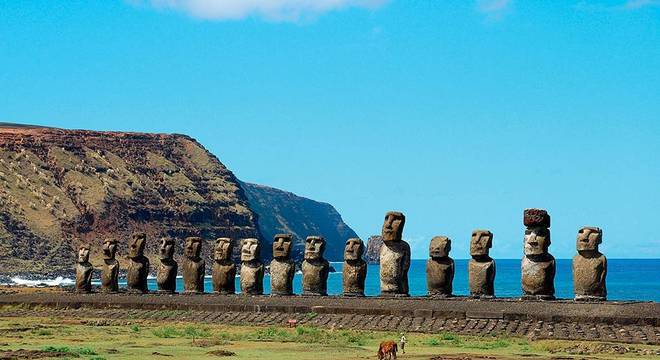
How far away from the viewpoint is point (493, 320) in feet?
90.5

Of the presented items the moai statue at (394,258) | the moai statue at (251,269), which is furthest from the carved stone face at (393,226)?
the moai statue at (251,269)

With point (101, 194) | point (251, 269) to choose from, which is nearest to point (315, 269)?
point (251, 269)

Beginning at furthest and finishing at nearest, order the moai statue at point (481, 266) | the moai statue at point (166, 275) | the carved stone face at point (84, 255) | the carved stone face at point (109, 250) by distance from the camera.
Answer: the carved stone face at point (84, 255) < the carved stone face at point (109, 250) < the moai statue at point (166, 275) < the moai statue at point (481, 266)

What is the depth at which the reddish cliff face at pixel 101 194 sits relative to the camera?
11431 centimetres

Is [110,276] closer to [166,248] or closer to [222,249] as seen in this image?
[166,248]

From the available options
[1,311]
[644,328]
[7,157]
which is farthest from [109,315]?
[7,157]

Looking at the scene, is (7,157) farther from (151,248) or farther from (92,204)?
(151,248)

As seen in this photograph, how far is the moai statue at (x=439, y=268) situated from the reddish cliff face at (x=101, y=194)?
3023 inches

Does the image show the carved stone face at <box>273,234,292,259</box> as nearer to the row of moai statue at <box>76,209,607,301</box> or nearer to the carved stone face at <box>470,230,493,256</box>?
the row of moai statue at <box>76,209,607,301</box>

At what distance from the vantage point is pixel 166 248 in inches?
1517

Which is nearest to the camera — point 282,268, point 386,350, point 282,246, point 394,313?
point 386,350

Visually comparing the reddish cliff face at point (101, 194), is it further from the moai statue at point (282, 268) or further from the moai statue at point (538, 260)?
the moai statue at point (538, 260)

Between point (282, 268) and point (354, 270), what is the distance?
2.35m

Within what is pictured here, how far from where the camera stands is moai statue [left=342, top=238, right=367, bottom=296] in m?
33.9
